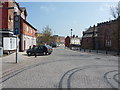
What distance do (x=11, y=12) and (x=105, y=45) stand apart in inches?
988

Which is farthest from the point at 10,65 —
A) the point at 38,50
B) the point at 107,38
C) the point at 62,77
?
the point at 107,38

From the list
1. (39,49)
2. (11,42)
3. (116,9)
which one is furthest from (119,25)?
(11,42)

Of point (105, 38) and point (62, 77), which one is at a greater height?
point (105, 38)

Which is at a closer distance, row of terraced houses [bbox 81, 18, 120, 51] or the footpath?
the footpath

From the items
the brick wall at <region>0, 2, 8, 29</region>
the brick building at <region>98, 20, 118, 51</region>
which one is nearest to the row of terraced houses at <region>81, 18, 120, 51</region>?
the brick building at <region>98, 20, 118, 51</region>

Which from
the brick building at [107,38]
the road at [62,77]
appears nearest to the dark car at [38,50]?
the road at [62,77]

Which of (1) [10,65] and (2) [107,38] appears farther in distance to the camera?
(2) [107,38]

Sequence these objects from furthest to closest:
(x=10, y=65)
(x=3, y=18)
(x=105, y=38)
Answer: (x=105, y=38), (x=3, y=18), (x=10, y=65)

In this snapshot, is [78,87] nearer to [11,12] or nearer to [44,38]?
[11,12]

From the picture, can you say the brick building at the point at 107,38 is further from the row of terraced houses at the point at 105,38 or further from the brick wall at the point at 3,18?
the brick wall at the point at 3,18

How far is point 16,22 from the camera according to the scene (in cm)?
1330

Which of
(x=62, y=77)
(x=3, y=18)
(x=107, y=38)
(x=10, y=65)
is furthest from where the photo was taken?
(x=107, y=38)

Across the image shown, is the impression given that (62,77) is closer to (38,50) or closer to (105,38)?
(38,50)

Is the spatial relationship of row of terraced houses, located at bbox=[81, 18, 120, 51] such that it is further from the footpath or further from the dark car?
the footpath
